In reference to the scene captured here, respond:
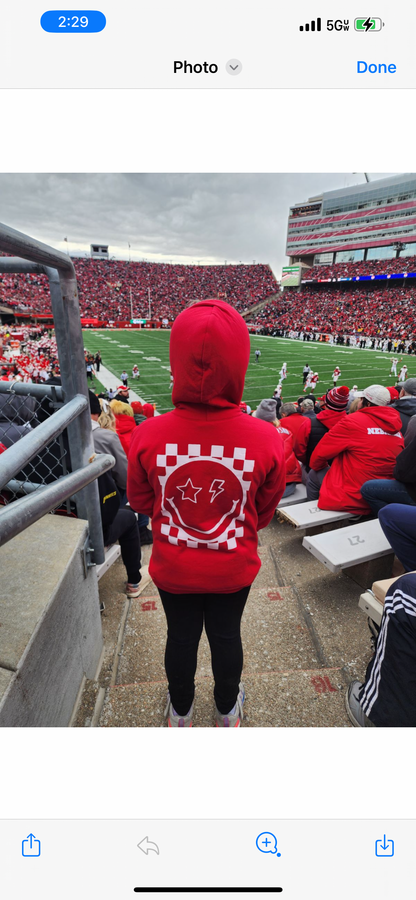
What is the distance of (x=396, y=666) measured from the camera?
5.00 feet

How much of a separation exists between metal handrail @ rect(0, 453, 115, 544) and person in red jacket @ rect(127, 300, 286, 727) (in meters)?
0.24

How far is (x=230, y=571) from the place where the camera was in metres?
A: 1.40

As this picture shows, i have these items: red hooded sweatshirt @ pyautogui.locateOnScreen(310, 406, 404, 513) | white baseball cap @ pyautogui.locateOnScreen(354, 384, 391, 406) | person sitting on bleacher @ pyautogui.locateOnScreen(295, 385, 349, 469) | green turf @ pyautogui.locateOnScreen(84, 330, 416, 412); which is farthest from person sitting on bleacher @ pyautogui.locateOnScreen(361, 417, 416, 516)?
green turf @ pyautogui.locateOnScreen(84, 330, 416, 412)

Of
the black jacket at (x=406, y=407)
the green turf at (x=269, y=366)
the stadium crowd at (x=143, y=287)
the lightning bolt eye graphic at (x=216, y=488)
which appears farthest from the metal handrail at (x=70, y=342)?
the stadium crowd at (x=143, y=287)

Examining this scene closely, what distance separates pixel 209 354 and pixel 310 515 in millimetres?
2608

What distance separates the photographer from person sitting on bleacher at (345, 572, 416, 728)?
1481 millimetres

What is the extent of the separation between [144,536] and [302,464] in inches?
92.2

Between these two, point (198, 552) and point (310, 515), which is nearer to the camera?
point (198, 552)

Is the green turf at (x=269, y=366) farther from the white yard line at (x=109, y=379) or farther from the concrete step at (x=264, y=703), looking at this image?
the concrete step at (x=264, y=703)

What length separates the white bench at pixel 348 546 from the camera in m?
2.63

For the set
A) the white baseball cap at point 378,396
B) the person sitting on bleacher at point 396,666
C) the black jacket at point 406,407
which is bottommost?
the person sitting on bleacher at point 396,666

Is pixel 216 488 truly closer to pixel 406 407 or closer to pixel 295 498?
pixel 295 498

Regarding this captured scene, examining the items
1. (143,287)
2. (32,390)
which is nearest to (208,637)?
(32,390)
